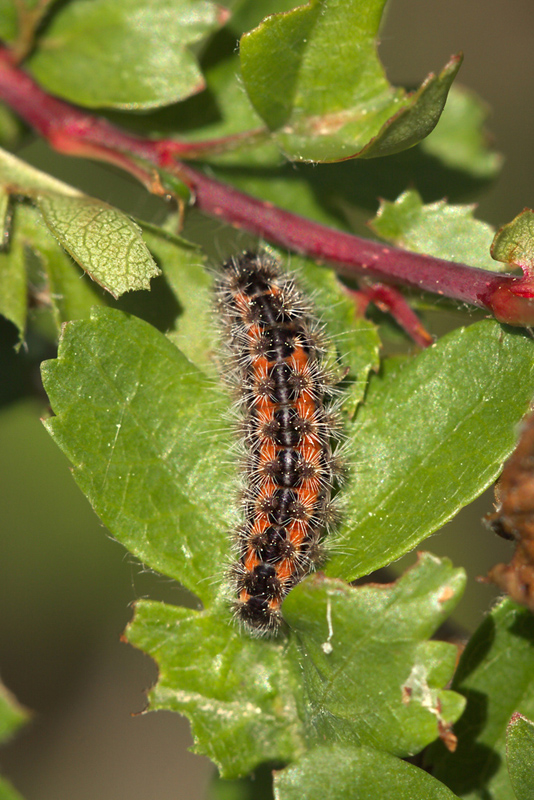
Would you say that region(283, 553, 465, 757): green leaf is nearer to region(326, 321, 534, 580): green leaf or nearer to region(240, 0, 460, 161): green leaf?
region(326, 321, 534, 580): green leaf

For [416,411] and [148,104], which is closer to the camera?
[416,411]

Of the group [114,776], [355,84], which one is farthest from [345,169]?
[114,776]

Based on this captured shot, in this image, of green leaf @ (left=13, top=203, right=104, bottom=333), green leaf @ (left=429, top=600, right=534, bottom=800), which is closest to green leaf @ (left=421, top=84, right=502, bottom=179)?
green leaf @ (left=13, top=203, right=104, bottom=333)

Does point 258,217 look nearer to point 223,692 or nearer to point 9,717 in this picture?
point 223,692

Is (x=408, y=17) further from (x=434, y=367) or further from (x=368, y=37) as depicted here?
(x=434, y=367)

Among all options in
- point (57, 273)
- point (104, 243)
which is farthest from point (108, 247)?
point (57, 273)

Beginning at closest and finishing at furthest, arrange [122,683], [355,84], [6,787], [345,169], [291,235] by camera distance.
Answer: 1. [355,84]
2. [291,235]
3. [6,787]
4. [345,169]
5. [122,683]

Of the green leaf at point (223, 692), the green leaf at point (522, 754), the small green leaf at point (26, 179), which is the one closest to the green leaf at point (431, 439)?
the green leaf at point (223, 692)
